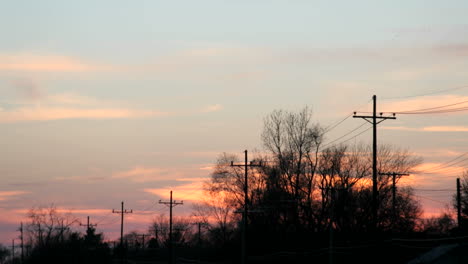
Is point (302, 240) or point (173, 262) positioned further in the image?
point (173, 262)

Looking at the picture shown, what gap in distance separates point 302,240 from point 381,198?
1674cm

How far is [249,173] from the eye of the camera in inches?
3570

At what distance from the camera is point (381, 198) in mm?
85250

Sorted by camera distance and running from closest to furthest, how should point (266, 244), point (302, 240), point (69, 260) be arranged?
point (302, 240), point (266, 244), point (69, 260)

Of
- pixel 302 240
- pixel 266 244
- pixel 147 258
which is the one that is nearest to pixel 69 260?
pixel 147 258

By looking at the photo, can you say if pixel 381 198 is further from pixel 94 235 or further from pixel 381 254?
pixel 94 235

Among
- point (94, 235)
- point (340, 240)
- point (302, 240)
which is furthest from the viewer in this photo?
point (94, 235)

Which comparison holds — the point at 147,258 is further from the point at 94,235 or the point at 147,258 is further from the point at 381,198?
the point at 381,198

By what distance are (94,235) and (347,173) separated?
81.1 m

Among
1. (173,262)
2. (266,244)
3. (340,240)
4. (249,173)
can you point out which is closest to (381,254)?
(340,240)

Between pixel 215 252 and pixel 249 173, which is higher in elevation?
pixel 249 173

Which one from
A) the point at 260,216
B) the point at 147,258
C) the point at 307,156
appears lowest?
the point at 147,258

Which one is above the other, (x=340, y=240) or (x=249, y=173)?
(x=249, y=173)

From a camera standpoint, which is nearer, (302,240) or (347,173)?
(302,240)
